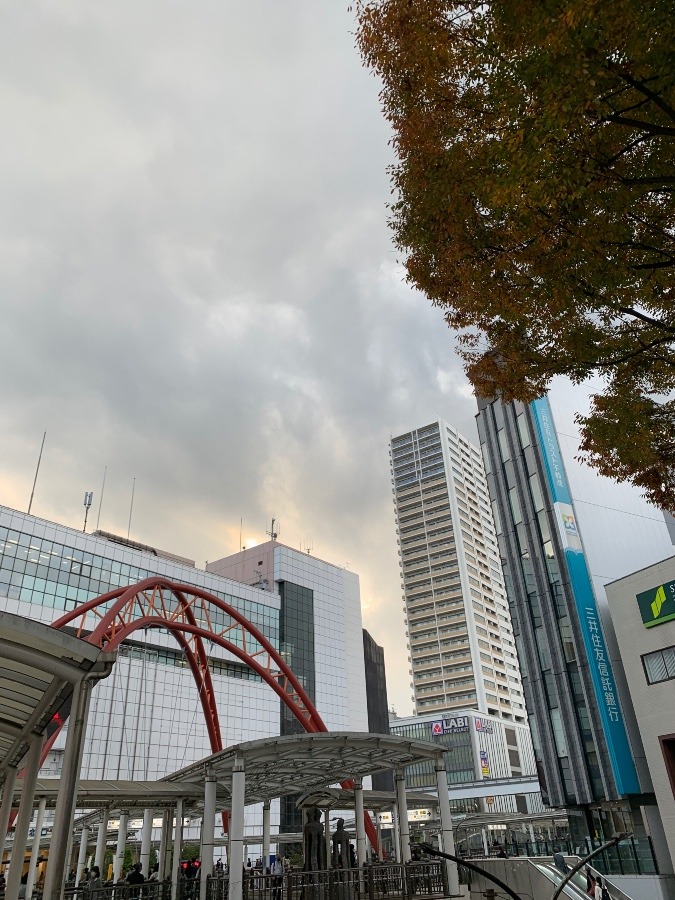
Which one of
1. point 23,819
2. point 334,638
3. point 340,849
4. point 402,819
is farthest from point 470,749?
point 23,819

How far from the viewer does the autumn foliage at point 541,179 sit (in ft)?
19.1

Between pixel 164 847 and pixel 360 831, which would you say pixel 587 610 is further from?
pixel 164 847

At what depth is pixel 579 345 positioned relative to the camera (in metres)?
9.78

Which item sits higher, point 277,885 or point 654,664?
point 654,664

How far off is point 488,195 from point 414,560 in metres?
129

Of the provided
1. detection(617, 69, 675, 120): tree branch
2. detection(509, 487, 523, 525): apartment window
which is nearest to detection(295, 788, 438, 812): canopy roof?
detection(509, 487, 523, 525): apartment window

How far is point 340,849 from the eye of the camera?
17844 millimetres

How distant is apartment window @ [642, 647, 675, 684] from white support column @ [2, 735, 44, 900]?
89.8ft

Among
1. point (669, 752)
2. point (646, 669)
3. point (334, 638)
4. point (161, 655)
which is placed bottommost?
point (669, 752)

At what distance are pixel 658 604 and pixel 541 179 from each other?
28.6 metres

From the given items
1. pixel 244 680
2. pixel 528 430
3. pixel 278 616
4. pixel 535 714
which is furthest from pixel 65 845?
pixel 278 616

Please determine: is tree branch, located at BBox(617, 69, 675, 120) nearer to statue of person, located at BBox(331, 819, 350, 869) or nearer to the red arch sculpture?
statue of person, located at BBox(331, 819, 350, 869)

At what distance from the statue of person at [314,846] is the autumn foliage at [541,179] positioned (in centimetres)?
1374

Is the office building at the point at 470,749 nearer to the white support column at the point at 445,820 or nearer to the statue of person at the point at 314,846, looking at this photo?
the white support column at the point at 445,820
